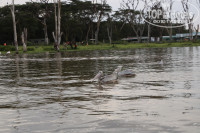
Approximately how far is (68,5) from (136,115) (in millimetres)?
79509

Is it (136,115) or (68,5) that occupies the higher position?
(68,5)

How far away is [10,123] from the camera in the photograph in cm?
561

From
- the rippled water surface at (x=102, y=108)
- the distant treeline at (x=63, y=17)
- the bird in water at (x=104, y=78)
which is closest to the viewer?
the rippled water surface at (x=102, y=108)

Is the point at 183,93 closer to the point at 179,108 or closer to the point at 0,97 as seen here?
the point at 179,108

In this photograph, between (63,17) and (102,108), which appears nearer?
(102,108)

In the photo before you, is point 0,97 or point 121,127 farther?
point 0,97

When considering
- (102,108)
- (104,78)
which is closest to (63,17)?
(104,78)

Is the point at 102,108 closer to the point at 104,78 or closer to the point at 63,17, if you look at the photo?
the point at 104,78

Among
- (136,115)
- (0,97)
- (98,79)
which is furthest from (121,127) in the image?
(98,79)

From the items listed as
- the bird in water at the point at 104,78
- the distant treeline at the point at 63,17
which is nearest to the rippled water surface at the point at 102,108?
the bird in water at the point at 104,78

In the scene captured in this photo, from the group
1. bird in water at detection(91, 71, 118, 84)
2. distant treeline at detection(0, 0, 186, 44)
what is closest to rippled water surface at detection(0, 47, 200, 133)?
bird in water at detection(91, 71, 118, 84)

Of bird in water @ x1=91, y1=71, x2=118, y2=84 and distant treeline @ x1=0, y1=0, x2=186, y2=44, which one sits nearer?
bird in water @ x1=91, y1=71, x2=118, y2=84

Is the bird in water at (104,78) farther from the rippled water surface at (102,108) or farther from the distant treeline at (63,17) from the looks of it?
the distant treeline at (63,17)

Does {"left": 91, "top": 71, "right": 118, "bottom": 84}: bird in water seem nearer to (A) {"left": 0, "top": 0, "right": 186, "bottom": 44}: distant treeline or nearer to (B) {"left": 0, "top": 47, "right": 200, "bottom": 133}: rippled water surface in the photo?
(B) {"left": 0, "top": 47, "right": 200, "bottom": 133}: rippled water surface
